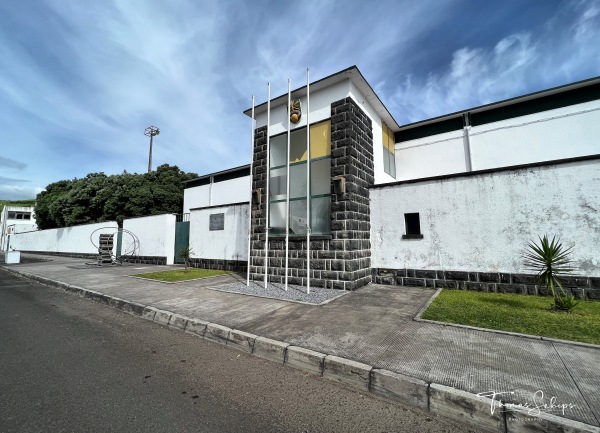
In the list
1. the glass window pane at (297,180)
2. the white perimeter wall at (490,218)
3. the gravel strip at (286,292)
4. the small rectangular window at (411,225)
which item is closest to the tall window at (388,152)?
the white perimeter wall at (490,218)

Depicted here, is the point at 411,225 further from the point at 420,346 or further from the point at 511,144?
the point at 511,144

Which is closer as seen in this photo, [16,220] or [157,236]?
[157,236]

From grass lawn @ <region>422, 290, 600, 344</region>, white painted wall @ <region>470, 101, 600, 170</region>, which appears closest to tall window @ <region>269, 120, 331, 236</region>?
grass lawn @ <region>422, 290, 600, 344</region>

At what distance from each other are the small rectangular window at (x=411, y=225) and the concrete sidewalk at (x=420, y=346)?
2.05m

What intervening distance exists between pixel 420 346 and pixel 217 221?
10.6 m

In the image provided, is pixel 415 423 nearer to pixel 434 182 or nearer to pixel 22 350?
pixel 22 350

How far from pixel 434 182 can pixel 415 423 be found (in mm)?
6768

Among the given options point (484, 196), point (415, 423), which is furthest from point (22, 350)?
point (484, 196)

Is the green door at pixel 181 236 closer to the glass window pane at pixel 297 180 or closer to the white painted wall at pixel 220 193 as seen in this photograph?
the white painted wall at pixel 220 193

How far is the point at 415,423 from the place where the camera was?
7.86 feet

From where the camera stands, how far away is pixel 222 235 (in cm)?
1234

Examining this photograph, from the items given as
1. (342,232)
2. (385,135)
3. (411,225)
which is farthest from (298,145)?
(411,225)

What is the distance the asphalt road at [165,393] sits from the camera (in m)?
2.34

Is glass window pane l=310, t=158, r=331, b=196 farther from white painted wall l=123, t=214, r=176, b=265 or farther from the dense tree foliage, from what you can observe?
the dense tree foliage
